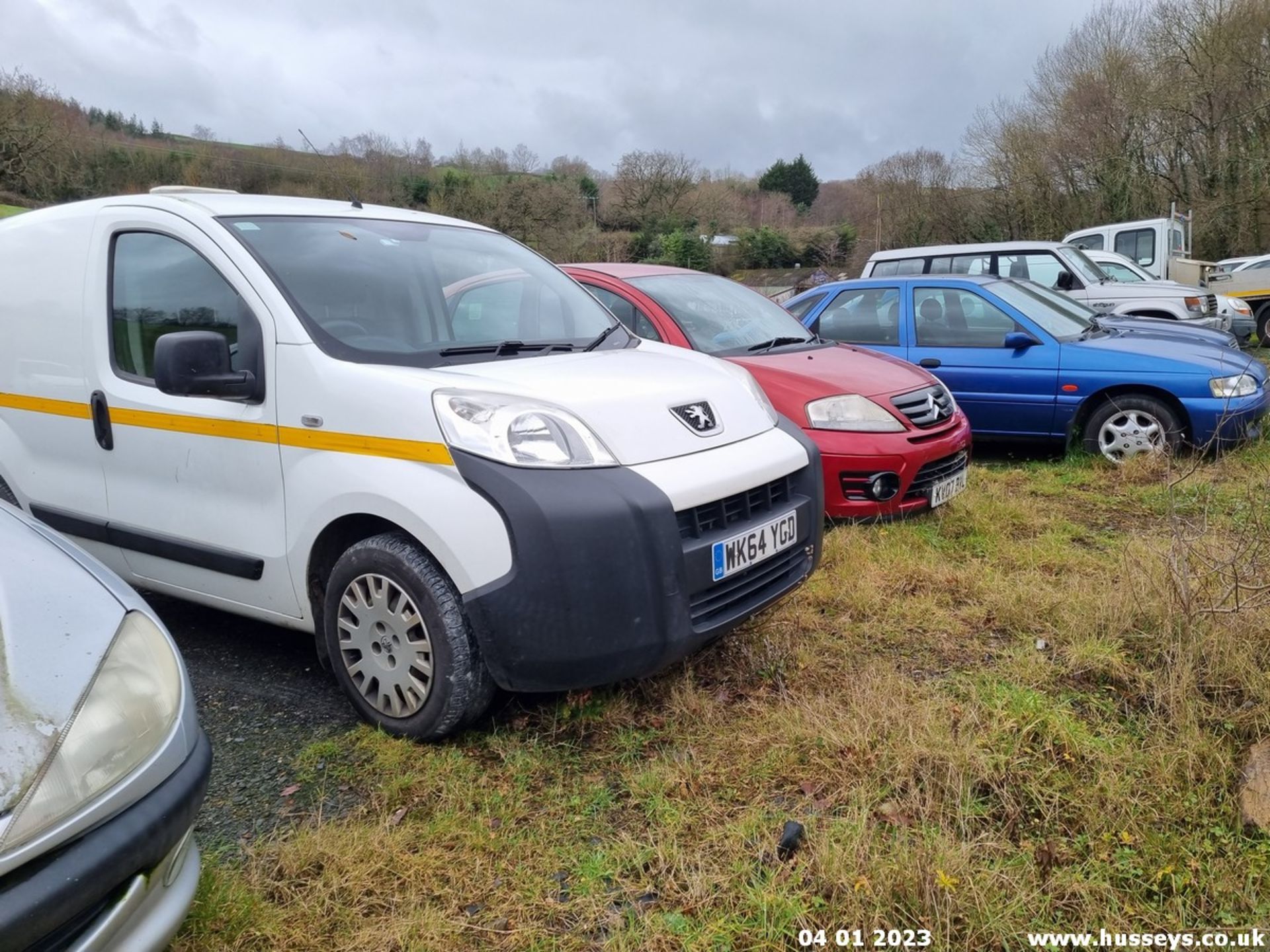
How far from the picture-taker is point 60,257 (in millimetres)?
3506

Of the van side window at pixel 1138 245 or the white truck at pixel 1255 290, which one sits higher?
the van side window at pixel 1138 245

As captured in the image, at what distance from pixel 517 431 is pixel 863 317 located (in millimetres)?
5086

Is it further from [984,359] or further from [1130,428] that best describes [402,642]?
[1130,428]

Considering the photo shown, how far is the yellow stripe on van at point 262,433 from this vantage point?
8.55 feet

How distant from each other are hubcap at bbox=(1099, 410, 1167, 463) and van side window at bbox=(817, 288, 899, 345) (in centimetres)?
164

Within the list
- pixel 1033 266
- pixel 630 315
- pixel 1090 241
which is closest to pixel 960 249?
pixel 1033 266

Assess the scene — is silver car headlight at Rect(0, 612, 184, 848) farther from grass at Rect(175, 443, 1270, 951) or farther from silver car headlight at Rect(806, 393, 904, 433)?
silver car headlight at Rect(806, 393, 904, 433)

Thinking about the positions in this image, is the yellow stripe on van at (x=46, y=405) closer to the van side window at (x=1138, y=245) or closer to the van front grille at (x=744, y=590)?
the van front grille at (x=744, y=590)

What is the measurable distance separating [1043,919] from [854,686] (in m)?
1.04

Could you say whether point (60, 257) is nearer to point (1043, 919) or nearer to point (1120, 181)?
point (1043, 919)

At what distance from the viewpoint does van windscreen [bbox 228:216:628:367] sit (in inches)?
117

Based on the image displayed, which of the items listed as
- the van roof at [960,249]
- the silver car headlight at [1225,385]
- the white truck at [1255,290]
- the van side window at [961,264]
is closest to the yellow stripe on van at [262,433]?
the silver car headlight at [1225,385]

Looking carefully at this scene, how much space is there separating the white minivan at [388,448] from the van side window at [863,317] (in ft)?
12.3

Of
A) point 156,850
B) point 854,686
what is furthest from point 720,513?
point 156,850
